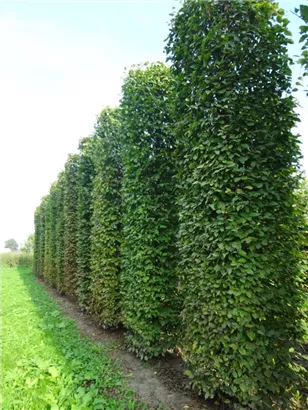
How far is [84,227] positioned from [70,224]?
171cm

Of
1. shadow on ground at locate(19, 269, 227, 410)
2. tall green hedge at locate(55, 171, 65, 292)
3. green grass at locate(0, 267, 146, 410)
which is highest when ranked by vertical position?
tall green hedge at locate(55, 171, 65, 292)

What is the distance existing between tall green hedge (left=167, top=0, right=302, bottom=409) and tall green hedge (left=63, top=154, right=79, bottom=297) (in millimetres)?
6393

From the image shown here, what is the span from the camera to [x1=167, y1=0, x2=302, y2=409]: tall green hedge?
237 centimetres

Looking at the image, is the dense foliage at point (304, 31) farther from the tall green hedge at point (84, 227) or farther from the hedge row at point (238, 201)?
the tall green hedge at point (84, 227)

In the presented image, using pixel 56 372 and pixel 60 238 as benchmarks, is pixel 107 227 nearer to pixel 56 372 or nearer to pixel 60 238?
pixel 56 372

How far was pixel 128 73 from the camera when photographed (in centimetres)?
470

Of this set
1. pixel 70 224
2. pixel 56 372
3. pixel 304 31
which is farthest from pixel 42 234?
pixel 304 31

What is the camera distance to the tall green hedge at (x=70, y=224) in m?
8.55

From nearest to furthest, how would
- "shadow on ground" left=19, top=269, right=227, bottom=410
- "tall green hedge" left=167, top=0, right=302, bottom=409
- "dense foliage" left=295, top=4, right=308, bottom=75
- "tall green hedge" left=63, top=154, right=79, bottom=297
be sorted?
"dense foliage" left=295, top=4, right=308, bottom=75
"tall green hedge" left=167, top=0, right=302, bottom=409
"shadow on ground" left=19, top=269, right=227, bottom=410
"tall green hedge" left=63, top=154, right=79, bottom=297

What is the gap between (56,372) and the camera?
10.2 ft

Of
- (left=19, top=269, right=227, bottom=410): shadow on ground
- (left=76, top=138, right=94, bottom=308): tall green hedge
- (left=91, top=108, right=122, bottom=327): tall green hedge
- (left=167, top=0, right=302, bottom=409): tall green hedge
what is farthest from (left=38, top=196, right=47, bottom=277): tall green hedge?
(left=167, top=0, right=302, bottom=409): tall green hedge

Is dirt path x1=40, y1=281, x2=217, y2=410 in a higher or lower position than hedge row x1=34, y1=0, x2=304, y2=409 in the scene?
lower

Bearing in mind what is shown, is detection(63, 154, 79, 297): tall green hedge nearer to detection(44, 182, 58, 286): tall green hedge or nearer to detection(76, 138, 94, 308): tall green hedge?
detection(76, 138, 94, 308): tall green hedge

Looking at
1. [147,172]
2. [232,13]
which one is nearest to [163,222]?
[147,172]
